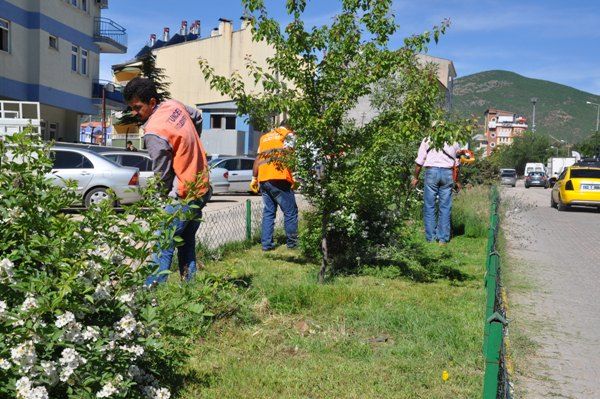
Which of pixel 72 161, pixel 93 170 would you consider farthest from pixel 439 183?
pixel 72 161

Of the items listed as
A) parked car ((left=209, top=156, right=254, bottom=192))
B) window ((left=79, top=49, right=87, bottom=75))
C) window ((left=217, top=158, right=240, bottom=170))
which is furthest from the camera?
window ((left=79, top=49, right=87, bottom=75))

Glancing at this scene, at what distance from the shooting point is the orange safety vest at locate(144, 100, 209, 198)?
5.36 metres

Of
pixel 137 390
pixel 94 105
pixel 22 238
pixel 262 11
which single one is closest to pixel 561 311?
pixel 262 11

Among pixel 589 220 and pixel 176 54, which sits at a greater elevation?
pixel 176 54

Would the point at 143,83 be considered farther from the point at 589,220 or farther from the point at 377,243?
the point at 589,220

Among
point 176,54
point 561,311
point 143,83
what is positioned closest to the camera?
point 143,83

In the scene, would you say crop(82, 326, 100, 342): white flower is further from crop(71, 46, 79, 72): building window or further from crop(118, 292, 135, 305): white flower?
crop(71, 46, 79, 72): building window

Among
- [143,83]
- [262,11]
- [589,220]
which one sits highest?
[262,11]

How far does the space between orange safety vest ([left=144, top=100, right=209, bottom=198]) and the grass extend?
1.12m

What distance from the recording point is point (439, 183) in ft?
32.1

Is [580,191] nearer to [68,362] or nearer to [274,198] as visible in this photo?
[274,198]

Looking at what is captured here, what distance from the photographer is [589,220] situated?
18438mm

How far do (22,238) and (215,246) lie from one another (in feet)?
17.9

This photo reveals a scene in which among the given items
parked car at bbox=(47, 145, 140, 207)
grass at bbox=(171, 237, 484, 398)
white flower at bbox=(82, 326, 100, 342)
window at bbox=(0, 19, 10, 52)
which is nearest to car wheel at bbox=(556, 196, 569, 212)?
parked car at bbox=(47, 145, 140, 207)
